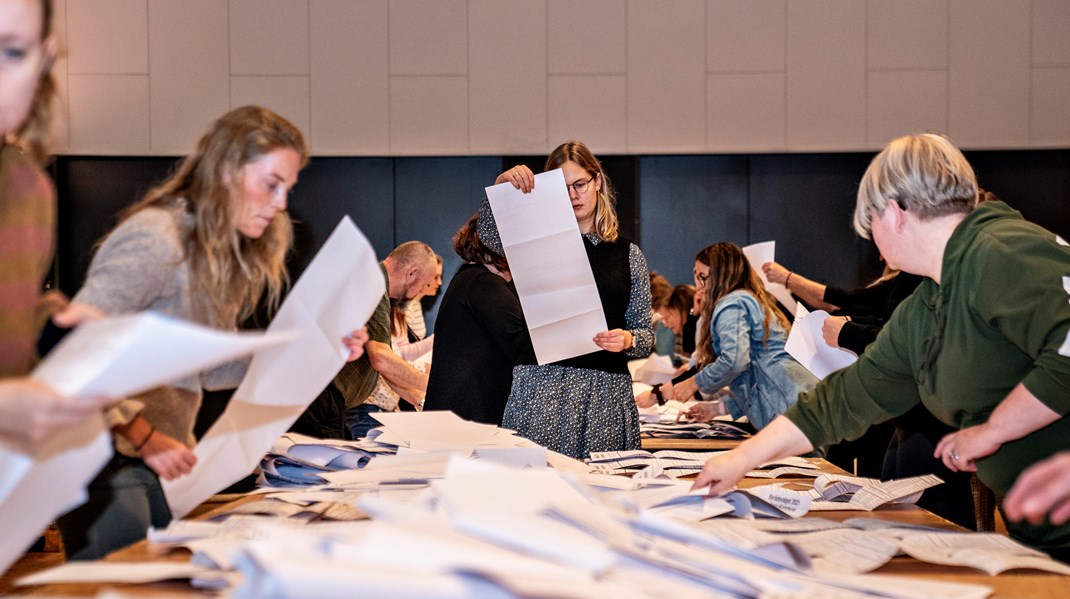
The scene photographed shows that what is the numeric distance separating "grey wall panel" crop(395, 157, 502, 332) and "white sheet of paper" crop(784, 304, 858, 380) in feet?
14.2

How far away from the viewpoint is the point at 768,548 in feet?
3.73

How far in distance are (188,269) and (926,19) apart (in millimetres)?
6068

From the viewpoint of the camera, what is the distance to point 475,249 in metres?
2.73

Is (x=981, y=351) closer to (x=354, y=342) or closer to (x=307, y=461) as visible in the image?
(x=354, y=342)

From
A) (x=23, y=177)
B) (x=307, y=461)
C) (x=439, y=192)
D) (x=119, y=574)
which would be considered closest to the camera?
(x=119, y=574)

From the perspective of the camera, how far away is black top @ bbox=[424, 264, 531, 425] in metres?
2.66

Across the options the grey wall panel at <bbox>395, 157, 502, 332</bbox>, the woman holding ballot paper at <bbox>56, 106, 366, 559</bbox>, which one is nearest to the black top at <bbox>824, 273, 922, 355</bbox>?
the woman holding ballot paper at <bbox>56, 106, 366, 559</bbox>

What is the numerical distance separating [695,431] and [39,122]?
7.99 ft

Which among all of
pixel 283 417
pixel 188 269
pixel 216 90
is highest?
pixel 216 90

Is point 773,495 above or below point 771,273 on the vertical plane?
below

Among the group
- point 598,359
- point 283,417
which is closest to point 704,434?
point 598,359

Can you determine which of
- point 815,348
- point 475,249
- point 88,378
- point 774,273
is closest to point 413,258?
point 475,249

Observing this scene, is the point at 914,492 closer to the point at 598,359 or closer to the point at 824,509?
the point at 824,509

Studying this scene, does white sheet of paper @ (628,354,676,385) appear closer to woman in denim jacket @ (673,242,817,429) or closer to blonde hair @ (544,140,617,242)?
woman in denim jacket @ (673,242,817,429)
